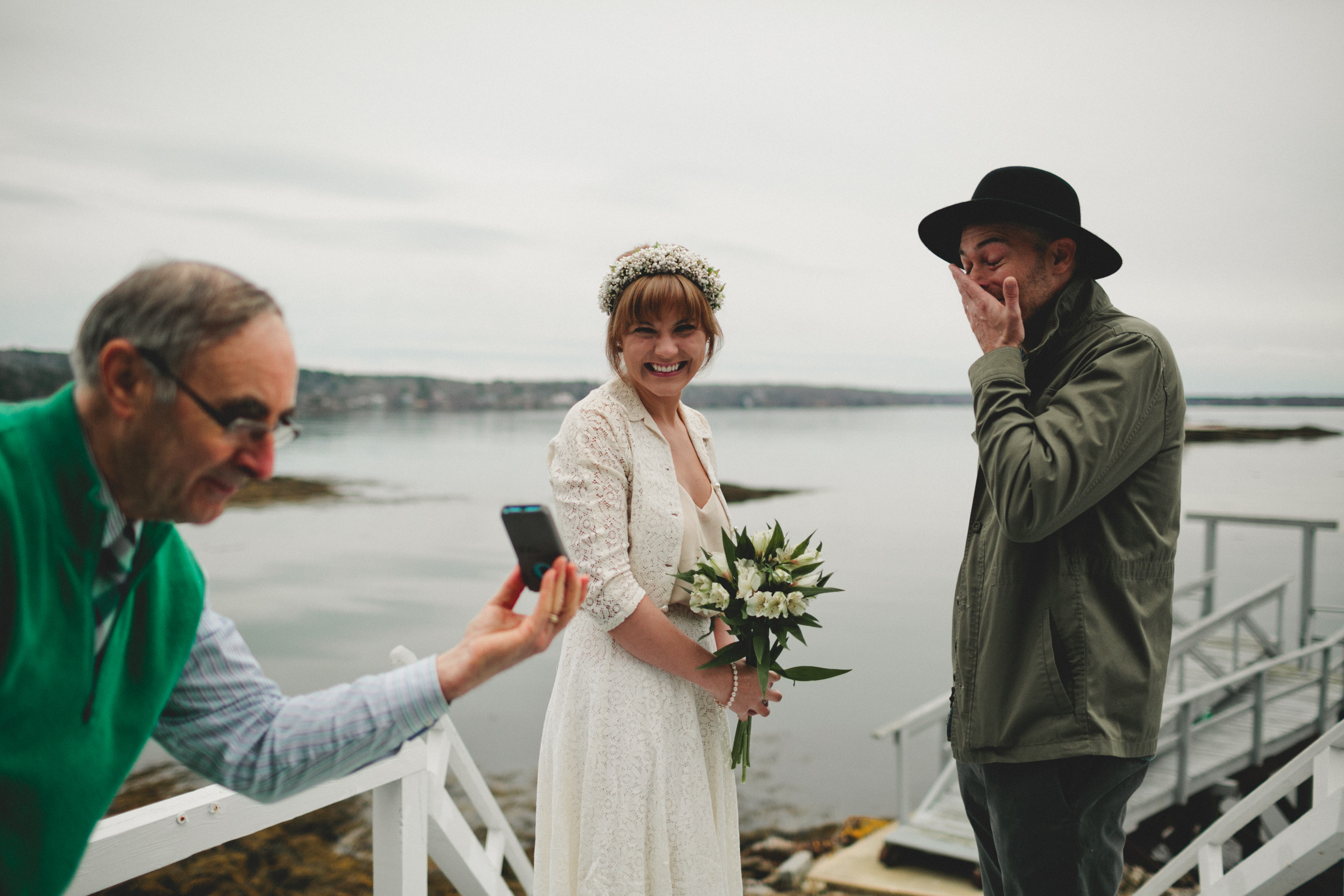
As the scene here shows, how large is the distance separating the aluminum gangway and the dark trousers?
4.55 m

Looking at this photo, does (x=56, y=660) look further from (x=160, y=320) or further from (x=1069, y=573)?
(x=1069, y=573)

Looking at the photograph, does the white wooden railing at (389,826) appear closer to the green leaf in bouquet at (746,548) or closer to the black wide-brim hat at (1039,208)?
the green leaf in bouquet at (746,548)

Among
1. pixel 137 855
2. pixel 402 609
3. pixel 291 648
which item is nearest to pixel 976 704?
pixel 137 855

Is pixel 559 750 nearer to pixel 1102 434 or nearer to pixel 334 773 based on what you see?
pixel 334 773

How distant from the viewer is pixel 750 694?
7.93 feet

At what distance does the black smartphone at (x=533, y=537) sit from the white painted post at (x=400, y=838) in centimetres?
113

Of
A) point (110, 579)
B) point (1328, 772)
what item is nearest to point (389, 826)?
point (110, 579)

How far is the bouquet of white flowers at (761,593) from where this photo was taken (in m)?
2.30

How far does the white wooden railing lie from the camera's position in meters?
1.57

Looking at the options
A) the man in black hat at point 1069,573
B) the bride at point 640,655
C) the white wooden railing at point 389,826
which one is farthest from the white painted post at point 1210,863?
the white wooden railing at point 389,826

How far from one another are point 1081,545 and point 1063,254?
0.75m

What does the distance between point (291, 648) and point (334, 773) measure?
26.3m

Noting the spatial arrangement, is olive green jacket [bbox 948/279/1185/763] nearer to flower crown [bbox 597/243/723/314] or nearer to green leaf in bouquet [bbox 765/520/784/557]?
green leaf in bouquet [bbox 765/520/784/557]

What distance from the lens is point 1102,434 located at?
184 cm
